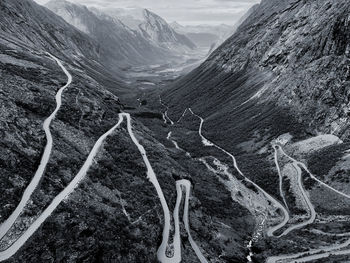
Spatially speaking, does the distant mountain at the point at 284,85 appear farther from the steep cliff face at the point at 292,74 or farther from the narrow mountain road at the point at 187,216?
the narrow mountain road at the point at 187,216

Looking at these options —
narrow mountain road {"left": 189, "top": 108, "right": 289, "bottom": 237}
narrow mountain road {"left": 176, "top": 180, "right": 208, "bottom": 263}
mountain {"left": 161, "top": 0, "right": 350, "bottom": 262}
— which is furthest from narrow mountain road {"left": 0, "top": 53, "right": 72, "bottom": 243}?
narrow mountain road {"left": 189, "top": 108, "right": 289, "bottom": 237}

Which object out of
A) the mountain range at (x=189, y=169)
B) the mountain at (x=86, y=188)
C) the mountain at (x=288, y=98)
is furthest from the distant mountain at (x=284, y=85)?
the mountain at (x=86, y=188)

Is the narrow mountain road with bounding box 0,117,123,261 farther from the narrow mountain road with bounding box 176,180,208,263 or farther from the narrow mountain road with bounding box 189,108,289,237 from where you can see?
the narrow mountain road with bounding box 189,108,289,237

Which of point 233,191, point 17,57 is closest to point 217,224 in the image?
point 233,191

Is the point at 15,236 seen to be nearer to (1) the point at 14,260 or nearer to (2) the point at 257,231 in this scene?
(1) the point at 14,260

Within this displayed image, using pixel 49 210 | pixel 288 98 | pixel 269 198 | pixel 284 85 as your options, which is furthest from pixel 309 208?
pixel 284 85

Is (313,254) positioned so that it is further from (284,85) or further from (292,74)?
(292,74)

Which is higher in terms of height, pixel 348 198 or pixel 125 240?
pixel 348 198

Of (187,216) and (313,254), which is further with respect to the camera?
(187,216)
